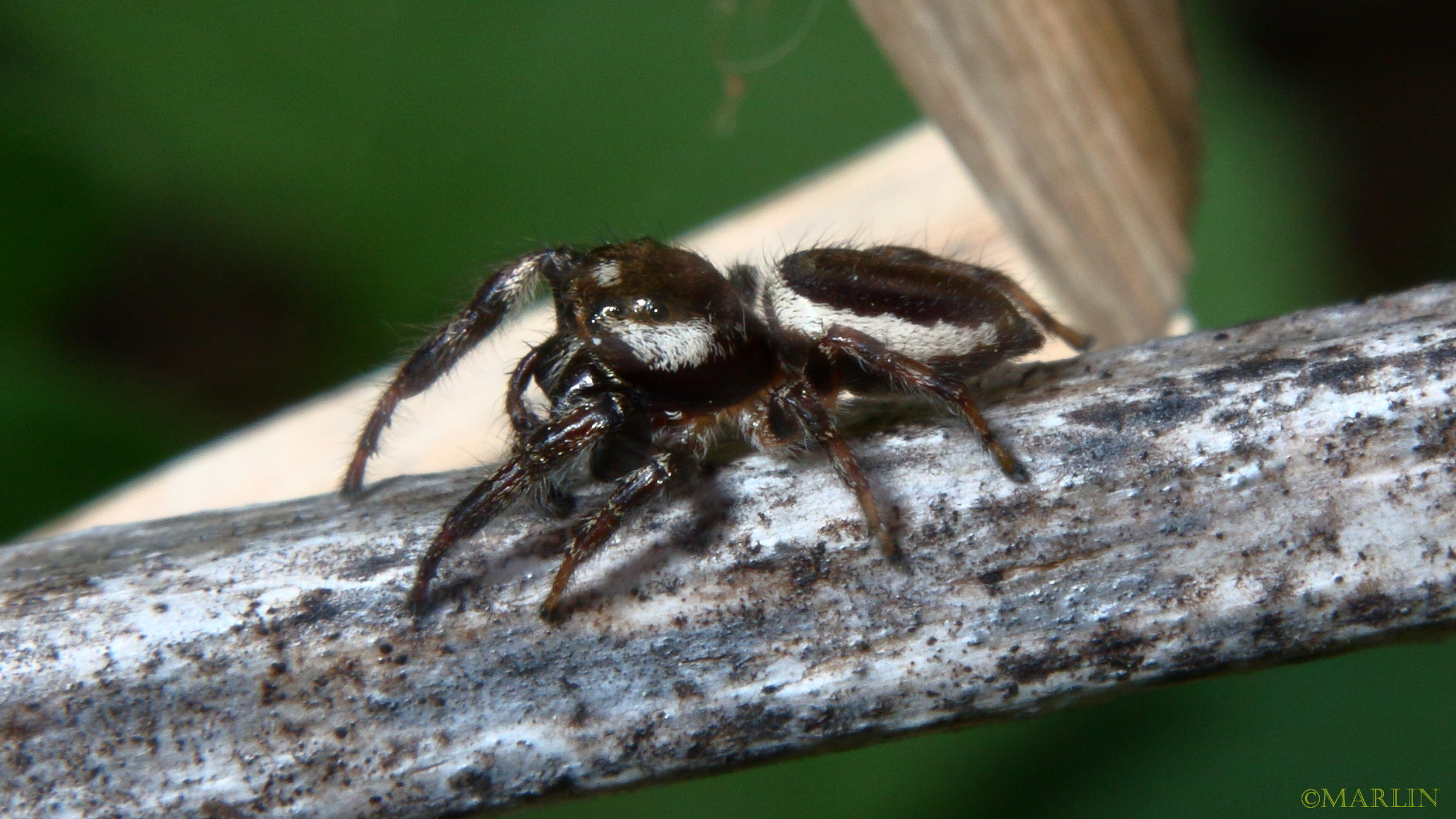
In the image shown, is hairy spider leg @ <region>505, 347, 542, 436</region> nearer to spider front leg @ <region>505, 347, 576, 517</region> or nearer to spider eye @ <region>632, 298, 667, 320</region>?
spider front leg @ <region>505, 347, 576, 517</region>

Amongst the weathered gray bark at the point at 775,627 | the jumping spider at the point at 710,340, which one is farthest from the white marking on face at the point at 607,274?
the weathered gray bark at the point at 775,627

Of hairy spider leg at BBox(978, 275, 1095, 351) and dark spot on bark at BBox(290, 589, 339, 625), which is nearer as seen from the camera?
dark spot on bark at BBox(290, 589, 339, 625)

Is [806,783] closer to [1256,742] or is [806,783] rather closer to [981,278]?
[1256,742]

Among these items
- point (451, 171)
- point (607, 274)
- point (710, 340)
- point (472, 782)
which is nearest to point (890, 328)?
point (710, 340)

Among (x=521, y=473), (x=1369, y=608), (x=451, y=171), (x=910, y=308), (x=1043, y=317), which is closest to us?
(x=1369, y=608)

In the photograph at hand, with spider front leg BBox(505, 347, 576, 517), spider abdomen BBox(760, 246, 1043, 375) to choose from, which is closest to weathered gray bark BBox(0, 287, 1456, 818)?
spider front leg BBox(505, 347, 576, 517)

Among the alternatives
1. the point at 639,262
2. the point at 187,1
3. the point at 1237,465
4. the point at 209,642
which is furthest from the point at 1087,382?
the point at 187,1

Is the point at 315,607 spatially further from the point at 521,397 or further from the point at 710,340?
the point at 710,340

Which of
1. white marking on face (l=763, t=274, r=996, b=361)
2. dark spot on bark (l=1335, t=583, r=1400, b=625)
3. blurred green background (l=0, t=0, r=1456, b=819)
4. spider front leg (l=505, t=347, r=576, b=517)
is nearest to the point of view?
dark spot on bark (l=1335, t=583, r=1400, b=625)
